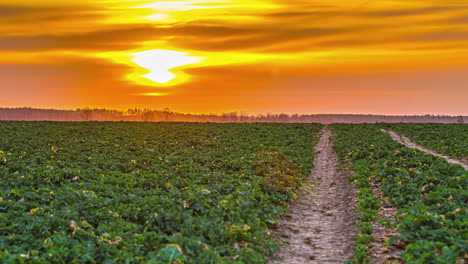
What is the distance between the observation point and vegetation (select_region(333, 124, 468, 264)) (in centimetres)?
1181

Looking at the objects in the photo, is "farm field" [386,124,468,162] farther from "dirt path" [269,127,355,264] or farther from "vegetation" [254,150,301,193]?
"vegetation" [254,150,301,193]

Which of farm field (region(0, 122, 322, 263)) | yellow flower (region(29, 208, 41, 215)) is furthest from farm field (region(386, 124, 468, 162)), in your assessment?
yellow flower (region(29, 208, 41, 215))

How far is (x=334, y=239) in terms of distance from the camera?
1476 cm

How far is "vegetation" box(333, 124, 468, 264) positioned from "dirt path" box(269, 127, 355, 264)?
579 mm

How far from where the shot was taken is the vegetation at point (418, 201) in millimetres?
11812

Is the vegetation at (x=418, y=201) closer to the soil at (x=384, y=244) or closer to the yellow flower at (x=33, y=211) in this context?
the soil at (x=384, y=244)

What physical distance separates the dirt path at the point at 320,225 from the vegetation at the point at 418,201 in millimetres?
579

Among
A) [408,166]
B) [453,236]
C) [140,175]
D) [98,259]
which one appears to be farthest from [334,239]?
[408,166]

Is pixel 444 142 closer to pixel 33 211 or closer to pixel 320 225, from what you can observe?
pixel 320 225

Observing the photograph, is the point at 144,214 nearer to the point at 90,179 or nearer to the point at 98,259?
the point at 98,259

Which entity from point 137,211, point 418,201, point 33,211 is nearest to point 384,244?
point 418,201

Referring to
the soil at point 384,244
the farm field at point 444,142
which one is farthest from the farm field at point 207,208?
the farm field at point 444,142

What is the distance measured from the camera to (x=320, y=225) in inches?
658

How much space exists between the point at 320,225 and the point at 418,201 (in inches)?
161
